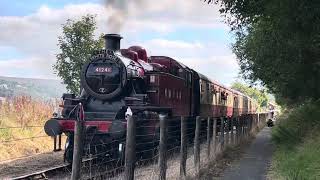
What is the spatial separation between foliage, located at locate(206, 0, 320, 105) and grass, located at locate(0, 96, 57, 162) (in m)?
7.73

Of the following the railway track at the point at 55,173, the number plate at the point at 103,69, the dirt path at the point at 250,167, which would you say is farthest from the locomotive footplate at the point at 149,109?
the dirt path at the point at 250,167

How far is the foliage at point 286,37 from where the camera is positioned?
486 inches

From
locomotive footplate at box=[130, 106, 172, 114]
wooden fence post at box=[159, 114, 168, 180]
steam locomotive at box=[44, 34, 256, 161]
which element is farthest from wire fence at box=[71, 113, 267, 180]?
locomotive footplate at box=[130, 106, 172, 114]

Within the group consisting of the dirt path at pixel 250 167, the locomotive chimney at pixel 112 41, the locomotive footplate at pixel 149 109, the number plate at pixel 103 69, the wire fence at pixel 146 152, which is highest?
the locomotive chimney at pixel 112 41

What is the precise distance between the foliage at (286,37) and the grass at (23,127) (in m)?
7.73

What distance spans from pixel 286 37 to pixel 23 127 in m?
10.3

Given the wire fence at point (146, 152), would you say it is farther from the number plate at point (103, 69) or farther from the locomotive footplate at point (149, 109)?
the number plate at point (103, 69)

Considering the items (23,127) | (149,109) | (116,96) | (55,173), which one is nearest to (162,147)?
(55,173)

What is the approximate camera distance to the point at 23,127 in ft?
64.4

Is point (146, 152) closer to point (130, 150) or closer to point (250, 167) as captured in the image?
point (130, 150)

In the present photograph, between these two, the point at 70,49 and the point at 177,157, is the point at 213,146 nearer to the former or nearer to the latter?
the point at 177,157

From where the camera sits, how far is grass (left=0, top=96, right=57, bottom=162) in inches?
668

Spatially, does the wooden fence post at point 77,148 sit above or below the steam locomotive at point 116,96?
below

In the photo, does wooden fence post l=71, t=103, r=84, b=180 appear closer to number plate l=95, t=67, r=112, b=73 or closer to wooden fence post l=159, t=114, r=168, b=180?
wooden fence post l=159, t=114, r=168, b=180
